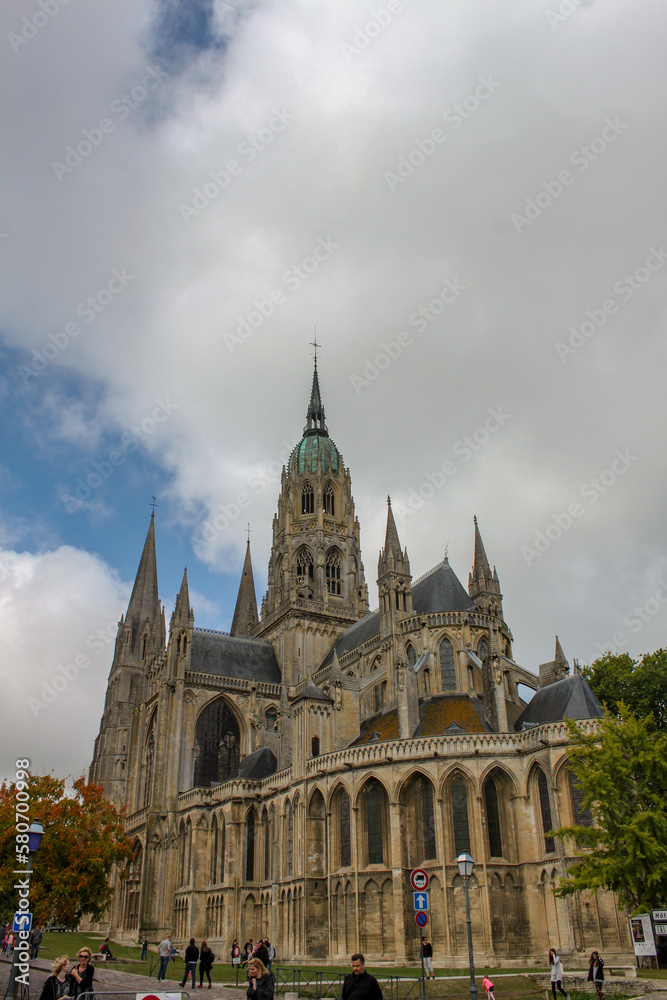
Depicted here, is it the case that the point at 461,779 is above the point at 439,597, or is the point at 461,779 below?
Answer: below

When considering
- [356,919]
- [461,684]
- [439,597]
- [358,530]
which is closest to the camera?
[356,919]

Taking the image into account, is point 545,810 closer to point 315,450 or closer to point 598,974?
point 598,974

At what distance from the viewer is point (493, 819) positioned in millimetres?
37781

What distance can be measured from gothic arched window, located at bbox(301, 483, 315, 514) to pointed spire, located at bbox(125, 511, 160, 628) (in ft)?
83.8

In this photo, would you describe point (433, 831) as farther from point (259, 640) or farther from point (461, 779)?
point (259, 640)

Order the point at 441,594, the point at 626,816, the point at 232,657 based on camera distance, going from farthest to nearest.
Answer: the point at 232,657
the point at 441,594
the point at 626,816

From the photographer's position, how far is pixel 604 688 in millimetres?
46656

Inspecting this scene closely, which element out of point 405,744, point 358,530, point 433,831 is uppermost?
point 358,530

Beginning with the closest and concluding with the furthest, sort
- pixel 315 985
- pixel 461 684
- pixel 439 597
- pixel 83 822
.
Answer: pixel 315 985, pixel 83 822, pixel 461 684, pixel 439 597

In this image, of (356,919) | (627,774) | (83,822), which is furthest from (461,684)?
(83,822)

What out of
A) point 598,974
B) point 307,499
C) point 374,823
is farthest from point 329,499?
point 598,974

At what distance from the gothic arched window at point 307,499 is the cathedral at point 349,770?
0.14 m

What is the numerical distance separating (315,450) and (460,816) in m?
43.5

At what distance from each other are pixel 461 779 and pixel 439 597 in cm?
1424
